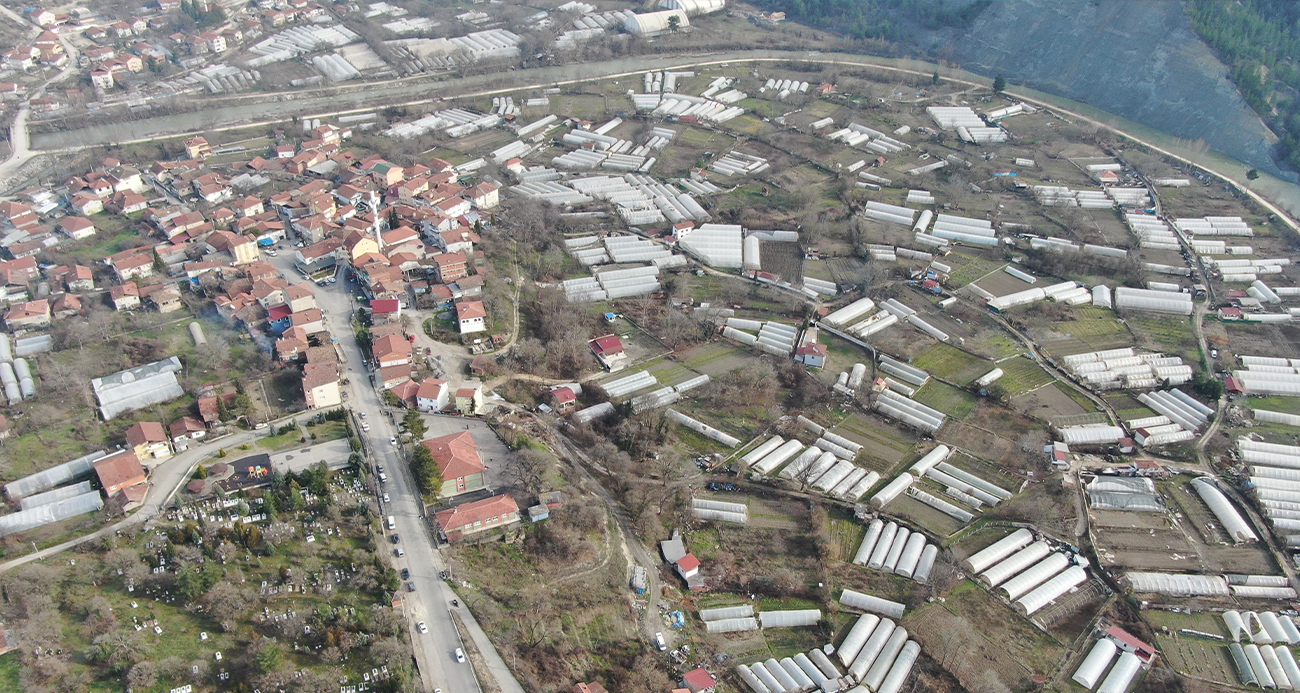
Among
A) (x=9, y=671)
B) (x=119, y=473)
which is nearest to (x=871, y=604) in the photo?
(x=9, y=671)

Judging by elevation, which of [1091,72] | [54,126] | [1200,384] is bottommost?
[54,126]

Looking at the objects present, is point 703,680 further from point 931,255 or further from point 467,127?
point 467,127

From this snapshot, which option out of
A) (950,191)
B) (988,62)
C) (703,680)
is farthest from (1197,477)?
(988,62)

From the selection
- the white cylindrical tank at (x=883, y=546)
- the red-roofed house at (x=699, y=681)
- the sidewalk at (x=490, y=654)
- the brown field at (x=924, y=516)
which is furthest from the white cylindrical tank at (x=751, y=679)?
the brown field at (x=924, y=516)

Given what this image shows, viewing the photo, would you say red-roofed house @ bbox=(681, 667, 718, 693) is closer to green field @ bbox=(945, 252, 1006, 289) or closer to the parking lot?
the parking lot

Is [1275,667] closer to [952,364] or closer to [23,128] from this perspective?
[952,364]

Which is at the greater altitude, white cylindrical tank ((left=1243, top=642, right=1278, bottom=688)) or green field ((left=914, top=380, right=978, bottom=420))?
white cylindrical tank ((left=1243, top=642, right=1278, bottom=688))

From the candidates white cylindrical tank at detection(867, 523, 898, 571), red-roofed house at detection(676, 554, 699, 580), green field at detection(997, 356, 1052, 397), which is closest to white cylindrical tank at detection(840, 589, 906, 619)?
white cylindrical tank at detection(867, 523, 898, 571)
